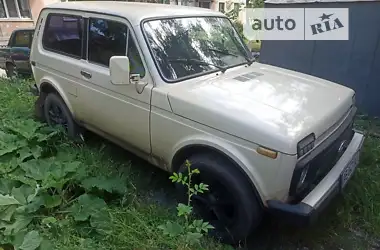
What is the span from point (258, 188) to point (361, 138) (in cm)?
139

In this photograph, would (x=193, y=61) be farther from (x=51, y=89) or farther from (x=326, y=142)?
(x=51, y=89)

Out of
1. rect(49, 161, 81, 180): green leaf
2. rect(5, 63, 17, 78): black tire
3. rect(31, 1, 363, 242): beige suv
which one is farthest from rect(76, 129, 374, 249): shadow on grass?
rect(5, 63, 17, 78): black tire

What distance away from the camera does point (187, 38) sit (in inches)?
122

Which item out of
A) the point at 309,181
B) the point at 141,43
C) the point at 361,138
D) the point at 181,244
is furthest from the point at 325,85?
the point at 181,244

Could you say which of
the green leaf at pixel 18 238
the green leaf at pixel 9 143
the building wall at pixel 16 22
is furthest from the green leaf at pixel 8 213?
the building wall at pixel 16 22

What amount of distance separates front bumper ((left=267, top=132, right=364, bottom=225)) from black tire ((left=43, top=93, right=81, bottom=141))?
8.88 feet

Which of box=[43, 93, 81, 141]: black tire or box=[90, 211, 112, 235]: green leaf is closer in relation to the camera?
box=[90, 211, 112, 235]: green leaf

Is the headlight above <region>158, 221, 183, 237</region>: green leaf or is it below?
above

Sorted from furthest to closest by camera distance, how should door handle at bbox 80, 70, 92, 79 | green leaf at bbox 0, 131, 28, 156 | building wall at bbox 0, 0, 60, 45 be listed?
building wall at bbox 0, 0, 60, 45 < green leaf at bbox 0, 131, 28, 156 < door handle at bbox 80, 70, 92, 79

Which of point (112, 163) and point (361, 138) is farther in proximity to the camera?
point (112, 163)

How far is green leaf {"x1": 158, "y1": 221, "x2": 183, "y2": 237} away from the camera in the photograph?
7.99 feet

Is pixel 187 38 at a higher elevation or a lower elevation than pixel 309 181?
higher

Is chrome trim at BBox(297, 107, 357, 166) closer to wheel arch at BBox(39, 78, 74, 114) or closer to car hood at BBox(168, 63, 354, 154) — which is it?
car hood at BBox(168, 63, 354, 154)

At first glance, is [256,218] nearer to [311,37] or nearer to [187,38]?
[187,38]
